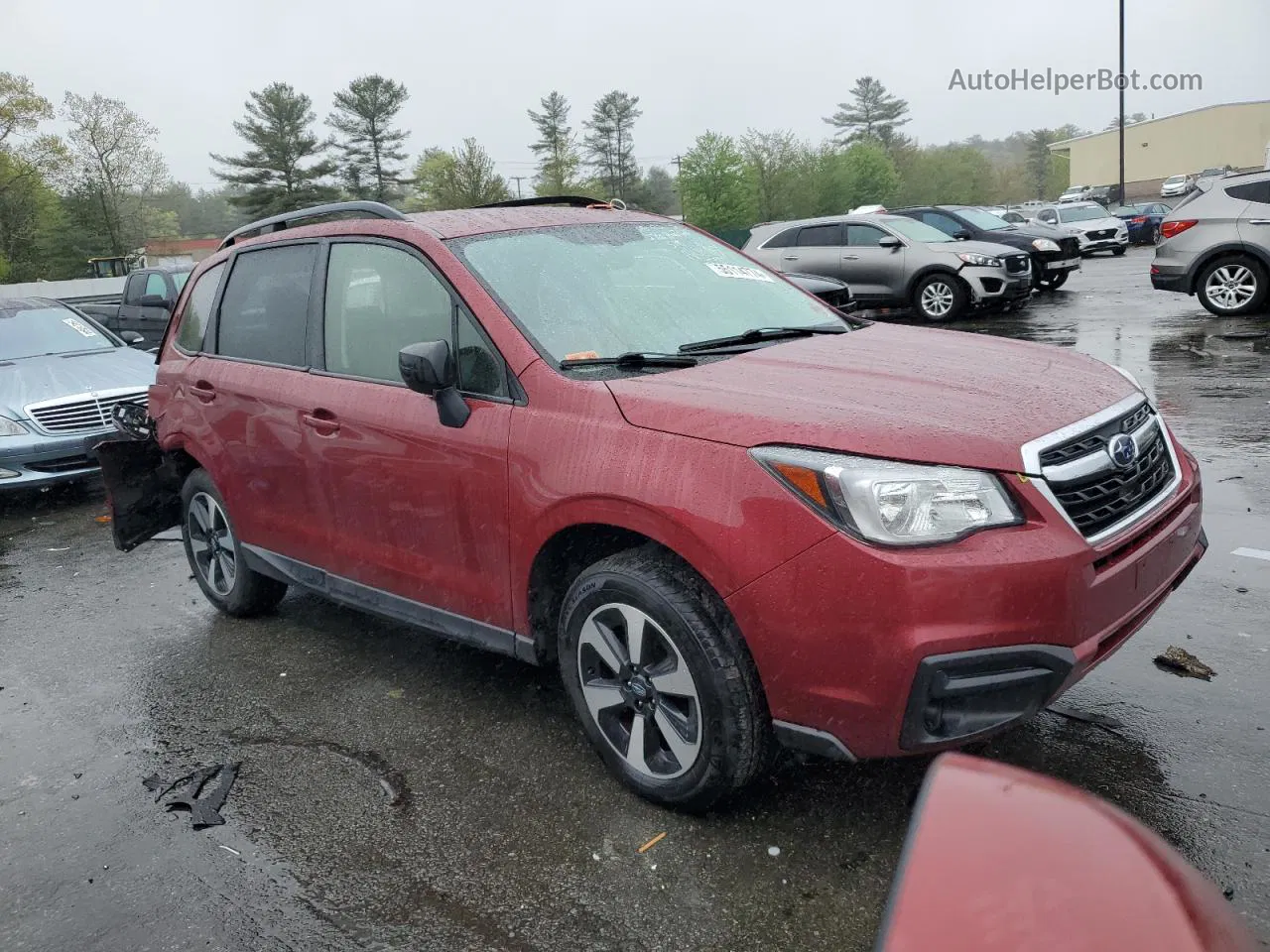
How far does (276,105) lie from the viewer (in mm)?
71125

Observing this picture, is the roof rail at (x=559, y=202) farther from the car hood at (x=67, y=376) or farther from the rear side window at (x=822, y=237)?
the rear side window at (x=822, y=237)

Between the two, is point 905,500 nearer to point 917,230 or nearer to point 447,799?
point 447,799

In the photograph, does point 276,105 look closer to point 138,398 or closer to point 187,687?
point 138,398

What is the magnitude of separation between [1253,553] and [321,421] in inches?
166

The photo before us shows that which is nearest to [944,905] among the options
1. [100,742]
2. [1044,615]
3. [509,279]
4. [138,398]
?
[1044,615]

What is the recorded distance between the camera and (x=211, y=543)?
528 centimetres

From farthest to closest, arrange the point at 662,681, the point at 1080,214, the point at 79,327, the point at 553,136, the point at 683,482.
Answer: the point at 553,136 < the point at 1080,214 < the point at 79,327 < the point at 662,681 < the point at 683,482

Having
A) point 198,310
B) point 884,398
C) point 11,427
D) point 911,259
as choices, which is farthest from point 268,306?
point 911,259

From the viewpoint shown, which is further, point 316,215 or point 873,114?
point 873,114

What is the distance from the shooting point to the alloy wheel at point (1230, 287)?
42.5 feet

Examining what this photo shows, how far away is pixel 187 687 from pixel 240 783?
1.03m

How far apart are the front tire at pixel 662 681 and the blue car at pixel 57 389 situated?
18.8 feet

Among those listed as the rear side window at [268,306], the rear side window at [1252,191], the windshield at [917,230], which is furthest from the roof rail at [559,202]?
the windshield at [917,230]

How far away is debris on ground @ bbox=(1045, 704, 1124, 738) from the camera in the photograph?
11.4 feet
